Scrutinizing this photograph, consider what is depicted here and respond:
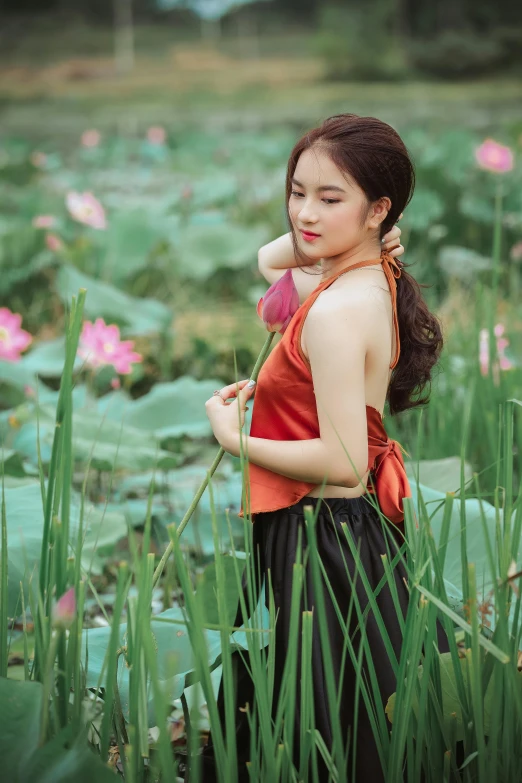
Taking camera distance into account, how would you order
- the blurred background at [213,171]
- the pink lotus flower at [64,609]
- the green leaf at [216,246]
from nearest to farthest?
the pink lotus flower at [64,609] → the blurred background at [213,171] → the green leaf at [216,246]

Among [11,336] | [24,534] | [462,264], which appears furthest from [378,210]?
[462,264]

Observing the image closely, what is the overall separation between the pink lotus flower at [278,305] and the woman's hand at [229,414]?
0.18 feet

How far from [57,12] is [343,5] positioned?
363 cm

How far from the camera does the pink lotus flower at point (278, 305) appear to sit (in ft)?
2.58

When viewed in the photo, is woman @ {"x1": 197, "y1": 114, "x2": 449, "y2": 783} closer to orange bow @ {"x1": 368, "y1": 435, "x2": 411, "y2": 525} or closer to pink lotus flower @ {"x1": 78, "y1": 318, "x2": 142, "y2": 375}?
orange bow @ {"x1": 368, "y1": 435, "x2": 411, "y2": 525}

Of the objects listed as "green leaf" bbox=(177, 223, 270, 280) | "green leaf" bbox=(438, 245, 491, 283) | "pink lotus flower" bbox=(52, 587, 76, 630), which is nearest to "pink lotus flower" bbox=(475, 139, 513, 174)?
"green leaf" bbox=(438, 245, 491, 283)

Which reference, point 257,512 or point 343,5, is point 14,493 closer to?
point 257,512

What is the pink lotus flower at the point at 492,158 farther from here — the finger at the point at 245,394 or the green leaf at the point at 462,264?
the finger at the point at 245,394

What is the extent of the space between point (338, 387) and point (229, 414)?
0.10 metres

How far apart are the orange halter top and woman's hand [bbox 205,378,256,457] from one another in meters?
0.03

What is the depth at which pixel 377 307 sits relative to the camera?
0.80 meters

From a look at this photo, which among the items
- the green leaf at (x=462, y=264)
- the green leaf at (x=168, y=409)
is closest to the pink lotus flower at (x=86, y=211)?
the green leaf at (x=168, y=409)

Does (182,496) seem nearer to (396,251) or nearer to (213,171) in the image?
(396,251)

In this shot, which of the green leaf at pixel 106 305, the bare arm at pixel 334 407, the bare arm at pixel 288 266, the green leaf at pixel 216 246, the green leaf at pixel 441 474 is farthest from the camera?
the green leaf at pixel 216 246
